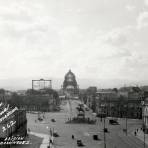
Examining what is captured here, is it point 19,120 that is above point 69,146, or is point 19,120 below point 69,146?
above

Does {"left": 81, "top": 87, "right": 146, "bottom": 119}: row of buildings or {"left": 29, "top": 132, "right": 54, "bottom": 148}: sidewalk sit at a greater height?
{"left": 81, "top": 87, "right": 146, "bottom": 119}: row of buildings

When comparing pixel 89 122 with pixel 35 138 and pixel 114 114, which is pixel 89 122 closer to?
pixel 114 114

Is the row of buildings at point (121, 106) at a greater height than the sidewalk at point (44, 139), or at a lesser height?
greater

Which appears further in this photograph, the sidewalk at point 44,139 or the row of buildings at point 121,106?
the row of buildings at point 121,106

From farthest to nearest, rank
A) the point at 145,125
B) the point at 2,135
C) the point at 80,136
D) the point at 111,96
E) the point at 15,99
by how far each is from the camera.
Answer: the point at 15,99
the point at 111,96
the point at 145,125
the point at 80,136
the point at 2,135

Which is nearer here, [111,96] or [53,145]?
[53,145]

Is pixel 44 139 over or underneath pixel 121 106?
underneath

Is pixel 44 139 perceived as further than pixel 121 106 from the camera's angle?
No

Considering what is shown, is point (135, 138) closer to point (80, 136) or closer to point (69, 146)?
point (80, 136)

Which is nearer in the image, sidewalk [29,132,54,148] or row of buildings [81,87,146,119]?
sidewalk [29,132,54,148]

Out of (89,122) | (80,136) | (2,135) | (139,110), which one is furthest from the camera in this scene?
(139,110)

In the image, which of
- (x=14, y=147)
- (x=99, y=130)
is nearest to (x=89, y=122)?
(x=99, y=130)
